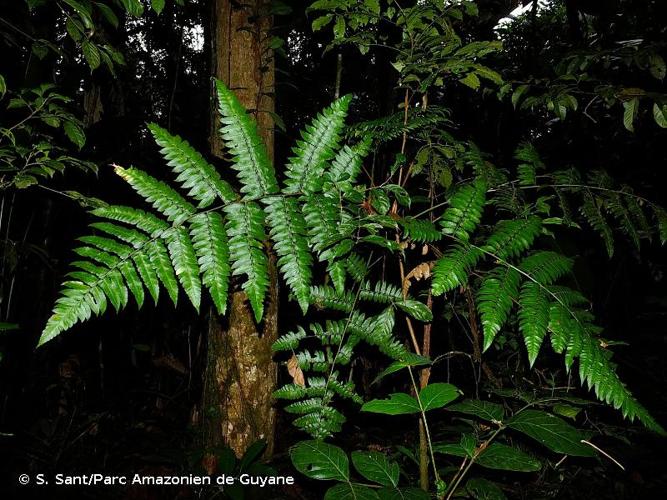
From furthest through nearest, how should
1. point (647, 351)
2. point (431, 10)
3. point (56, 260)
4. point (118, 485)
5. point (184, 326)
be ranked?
point (647, 351) < point (184, 326) < point (56, 260) < point (118, 485) < point (431, 10)

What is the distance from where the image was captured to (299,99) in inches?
207

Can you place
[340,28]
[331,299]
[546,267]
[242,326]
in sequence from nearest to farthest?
[546,267]
[331,299]
[340,28]
[242,326]

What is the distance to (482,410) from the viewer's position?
131cm

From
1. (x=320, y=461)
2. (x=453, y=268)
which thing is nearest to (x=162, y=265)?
(x=320, y=461)

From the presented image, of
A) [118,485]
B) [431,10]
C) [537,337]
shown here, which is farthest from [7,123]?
[537,337]

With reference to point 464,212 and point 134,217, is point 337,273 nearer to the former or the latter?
point 464,212

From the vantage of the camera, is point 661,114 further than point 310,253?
Yes

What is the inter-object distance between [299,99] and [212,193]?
14.3 ft

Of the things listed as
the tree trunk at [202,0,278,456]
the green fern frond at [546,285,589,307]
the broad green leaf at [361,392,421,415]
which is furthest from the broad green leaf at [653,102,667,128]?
the tree trunk at [202,0,278,456]

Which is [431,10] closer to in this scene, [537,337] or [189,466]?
[537,337]

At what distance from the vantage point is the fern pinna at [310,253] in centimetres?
108

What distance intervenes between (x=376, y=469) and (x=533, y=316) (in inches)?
22.2

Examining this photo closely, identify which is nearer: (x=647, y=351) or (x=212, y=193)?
(x=212, y=193)

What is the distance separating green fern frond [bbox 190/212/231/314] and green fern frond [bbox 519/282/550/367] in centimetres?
74
